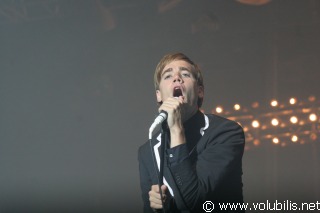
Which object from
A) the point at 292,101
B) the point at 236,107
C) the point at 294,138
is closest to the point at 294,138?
the point at 294,138

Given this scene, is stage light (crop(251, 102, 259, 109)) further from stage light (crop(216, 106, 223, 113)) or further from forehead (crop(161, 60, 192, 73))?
forehead (crop(161, 60, 192, 73))

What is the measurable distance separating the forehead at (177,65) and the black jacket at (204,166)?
22 centimetres

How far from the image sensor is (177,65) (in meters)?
1.84

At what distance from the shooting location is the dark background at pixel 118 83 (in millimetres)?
2506

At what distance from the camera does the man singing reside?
4.78 ft

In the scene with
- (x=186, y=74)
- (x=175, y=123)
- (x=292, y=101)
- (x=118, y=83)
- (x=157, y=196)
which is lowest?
(x=157, y=196)

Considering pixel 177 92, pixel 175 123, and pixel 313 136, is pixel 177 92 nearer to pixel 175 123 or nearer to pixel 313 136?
pixel 175 123

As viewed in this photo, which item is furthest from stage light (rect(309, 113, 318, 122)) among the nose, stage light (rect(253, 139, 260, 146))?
the nose

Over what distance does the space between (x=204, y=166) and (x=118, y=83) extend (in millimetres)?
1311

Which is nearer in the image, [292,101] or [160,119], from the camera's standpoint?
[160,119]

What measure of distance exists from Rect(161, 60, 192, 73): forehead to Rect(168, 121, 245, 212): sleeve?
32cm

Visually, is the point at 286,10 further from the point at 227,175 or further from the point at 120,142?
the point at 227,175

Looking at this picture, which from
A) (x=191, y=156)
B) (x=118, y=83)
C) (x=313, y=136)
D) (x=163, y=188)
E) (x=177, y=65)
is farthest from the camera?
(x=118, y=83)

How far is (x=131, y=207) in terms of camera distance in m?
2.46
